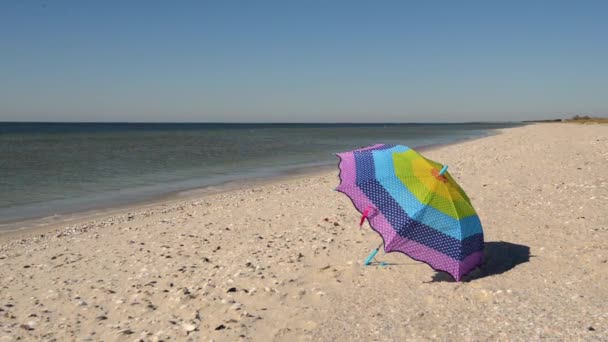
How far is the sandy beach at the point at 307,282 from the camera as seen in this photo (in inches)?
193

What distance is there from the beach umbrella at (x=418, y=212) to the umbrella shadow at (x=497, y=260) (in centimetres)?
38

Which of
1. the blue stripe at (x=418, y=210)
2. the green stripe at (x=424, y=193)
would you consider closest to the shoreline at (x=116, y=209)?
the blue stripe at (x=418, y=210)

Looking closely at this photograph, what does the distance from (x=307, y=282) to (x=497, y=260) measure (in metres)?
2.74

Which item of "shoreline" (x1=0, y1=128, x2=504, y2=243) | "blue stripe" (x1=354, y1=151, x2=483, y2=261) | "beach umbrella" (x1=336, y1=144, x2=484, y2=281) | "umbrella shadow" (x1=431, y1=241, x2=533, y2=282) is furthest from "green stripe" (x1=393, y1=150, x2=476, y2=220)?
"shoreline" (x1=0, y1=128, x2=504, y2=243)

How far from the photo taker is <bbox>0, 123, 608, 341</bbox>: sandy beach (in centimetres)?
491

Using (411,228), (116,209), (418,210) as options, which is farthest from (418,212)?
(116,209)

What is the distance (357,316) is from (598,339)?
7.44 ft

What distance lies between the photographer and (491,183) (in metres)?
12.8

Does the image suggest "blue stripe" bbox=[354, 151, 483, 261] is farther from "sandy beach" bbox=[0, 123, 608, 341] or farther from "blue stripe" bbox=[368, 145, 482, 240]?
"sandy beach" bbox=[0, 123, 608, 341]

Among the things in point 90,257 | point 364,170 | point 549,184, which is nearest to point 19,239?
point 90,257

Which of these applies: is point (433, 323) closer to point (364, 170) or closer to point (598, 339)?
point (598, 339)

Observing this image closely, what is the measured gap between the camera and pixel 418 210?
5656 millimetres

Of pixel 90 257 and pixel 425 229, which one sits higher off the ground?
pixel 425 229

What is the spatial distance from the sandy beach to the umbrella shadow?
27 millimetres
